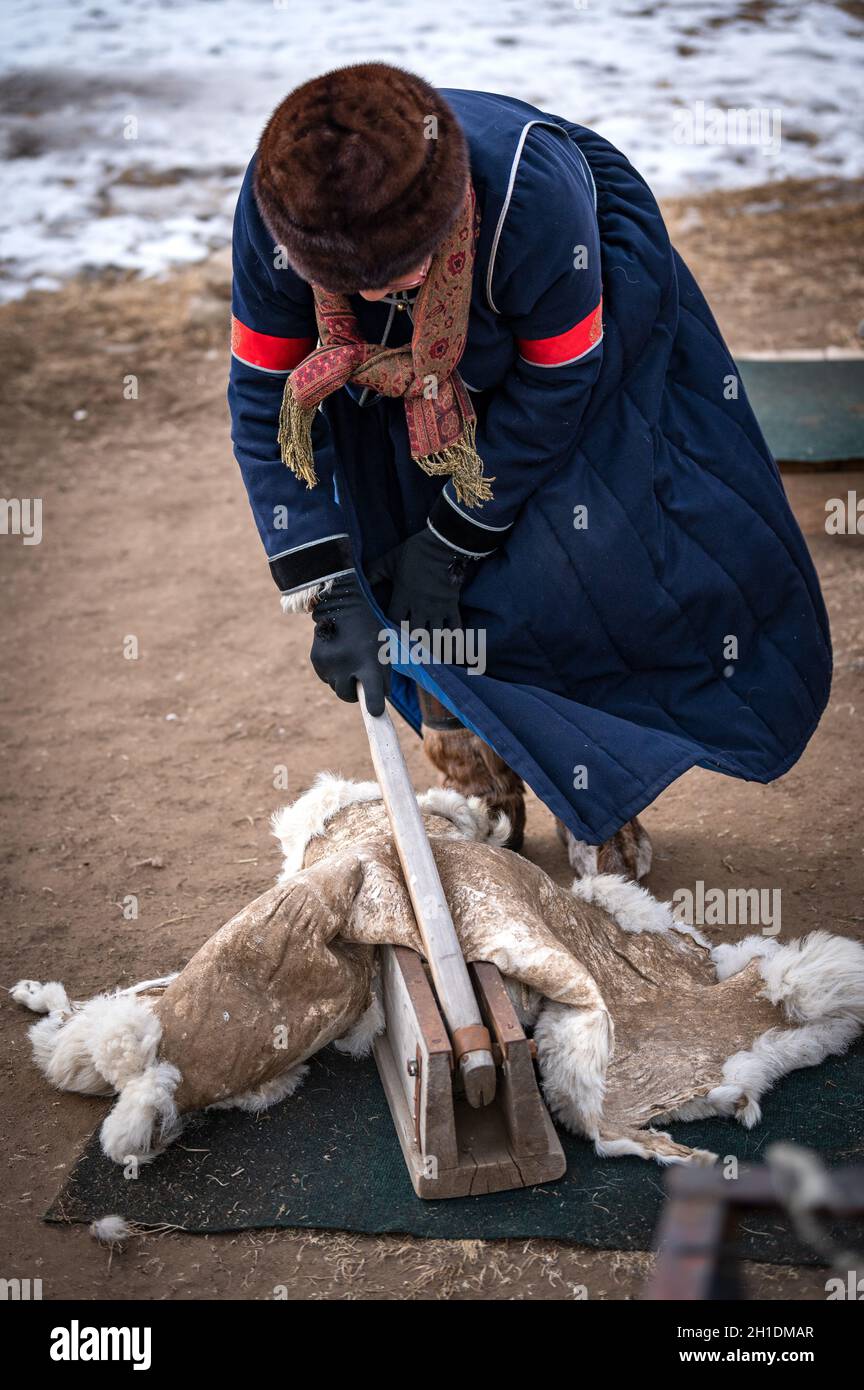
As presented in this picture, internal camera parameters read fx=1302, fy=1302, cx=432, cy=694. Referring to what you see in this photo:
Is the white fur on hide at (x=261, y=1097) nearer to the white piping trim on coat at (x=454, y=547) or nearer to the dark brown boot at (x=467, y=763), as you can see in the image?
the dark brown boot at (x=467, y=763)

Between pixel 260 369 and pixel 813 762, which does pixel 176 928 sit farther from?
pixel 813 762

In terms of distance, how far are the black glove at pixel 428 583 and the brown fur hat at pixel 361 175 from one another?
0.59 meters

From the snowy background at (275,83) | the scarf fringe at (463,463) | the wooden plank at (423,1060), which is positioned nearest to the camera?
the wooden plank at (423,1060)

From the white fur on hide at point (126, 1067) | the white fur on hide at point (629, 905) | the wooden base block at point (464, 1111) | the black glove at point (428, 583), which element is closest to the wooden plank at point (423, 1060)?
the wooden base block at point (464, 1111)

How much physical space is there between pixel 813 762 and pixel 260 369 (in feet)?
5.69

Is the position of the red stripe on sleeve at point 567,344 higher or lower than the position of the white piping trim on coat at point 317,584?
higher

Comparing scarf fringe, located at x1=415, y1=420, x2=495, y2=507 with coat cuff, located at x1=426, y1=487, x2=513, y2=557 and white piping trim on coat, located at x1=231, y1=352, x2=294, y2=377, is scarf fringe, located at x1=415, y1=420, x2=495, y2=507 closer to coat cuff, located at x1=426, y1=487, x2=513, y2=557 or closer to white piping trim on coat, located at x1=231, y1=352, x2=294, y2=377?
coat cuff, located at x1=426, y1=487, x2=513, y2=557

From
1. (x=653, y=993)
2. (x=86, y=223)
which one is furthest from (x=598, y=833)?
(x=86, y=223)

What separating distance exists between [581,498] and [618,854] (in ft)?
2.63

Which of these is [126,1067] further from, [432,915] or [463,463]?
[463,463]

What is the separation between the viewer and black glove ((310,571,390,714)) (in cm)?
237

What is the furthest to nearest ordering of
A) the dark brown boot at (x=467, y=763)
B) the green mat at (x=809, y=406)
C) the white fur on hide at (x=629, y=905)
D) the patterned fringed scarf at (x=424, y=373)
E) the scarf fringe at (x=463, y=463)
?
the green mat at (x=809, y=406)
the dark brown boot at (x=467, y=763)
the white fur on hide at (x=629, y=905)
the scarf fringe at (x=463, y=463)
the patterned fringed scarf at (x=424, y=373)

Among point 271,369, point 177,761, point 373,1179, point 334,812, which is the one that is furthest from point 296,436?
point 177,761

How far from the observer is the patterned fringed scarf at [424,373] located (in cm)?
206
